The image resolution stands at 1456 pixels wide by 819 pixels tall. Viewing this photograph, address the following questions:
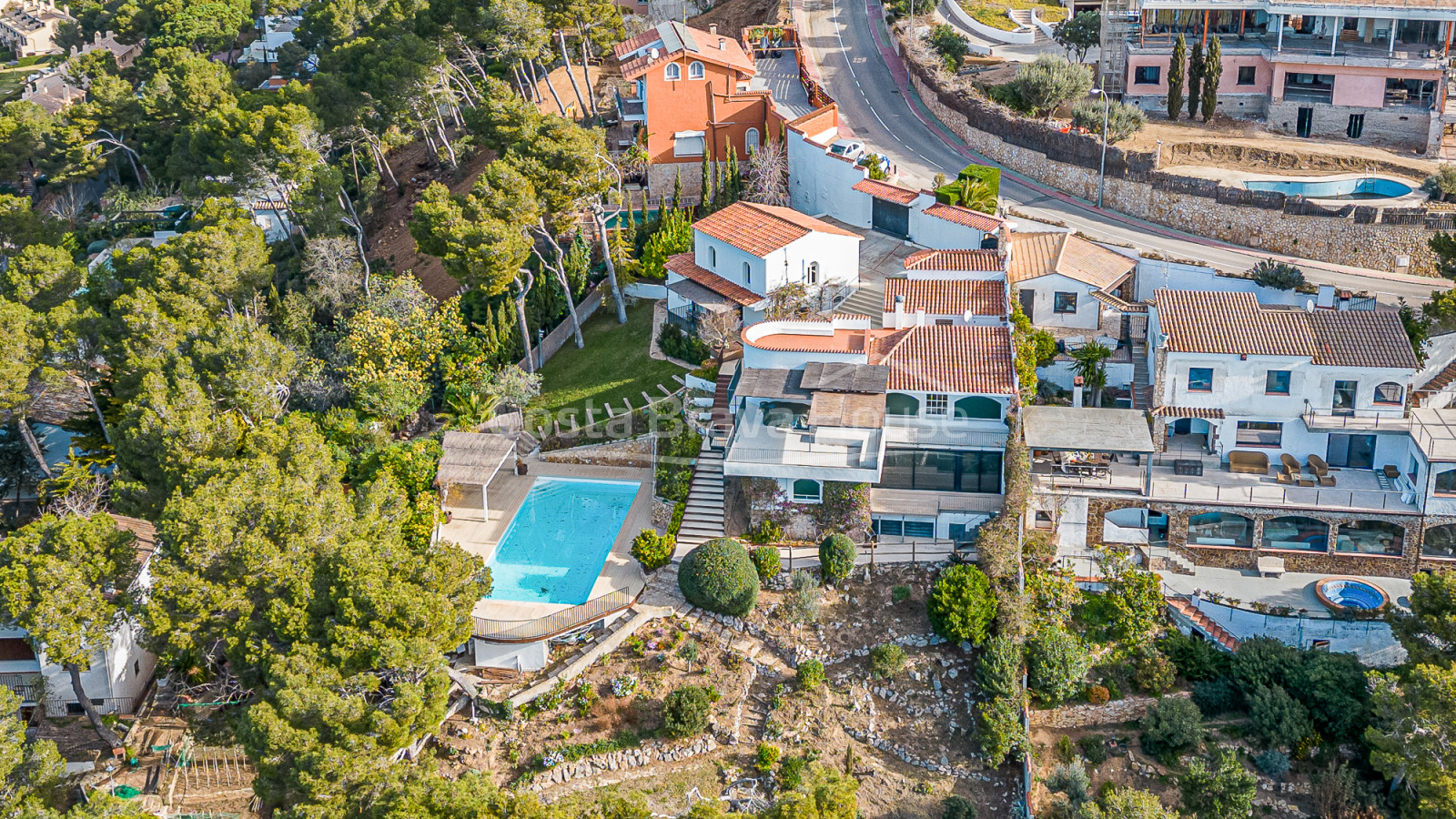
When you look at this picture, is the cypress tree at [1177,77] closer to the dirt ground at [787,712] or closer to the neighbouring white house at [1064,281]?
the neighbouring white house at [1064,281]

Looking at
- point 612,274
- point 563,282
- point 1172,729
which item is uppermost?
point 563,282

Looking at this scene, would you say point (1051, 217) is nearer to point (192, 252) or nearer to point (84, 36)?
point (192, 252)

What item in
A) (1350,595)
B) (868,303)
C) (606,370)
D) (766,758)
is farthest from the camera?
(606,370)

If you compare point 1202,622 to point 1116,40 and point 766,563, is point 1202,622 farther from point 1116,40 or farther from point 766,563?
point 1116,40

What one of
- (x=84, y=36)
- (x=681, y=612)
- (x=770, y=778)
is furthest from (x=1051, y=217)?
(x=84, y=36)

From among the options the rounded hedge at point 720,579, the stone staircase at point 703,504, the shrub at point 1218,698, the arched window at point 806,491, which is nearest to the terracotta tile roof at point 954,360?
the arched window at point 806,491

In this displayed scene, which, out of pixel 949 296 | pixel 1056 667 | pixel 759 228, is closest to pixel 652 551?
pixel 1056 667

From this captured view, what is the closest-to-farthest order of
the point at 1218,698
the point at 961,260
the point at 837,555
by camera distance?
the point at 1218,698, the point at 837,555, the point at 961,260

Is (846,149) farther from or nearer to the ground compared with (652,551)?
farther from the ground

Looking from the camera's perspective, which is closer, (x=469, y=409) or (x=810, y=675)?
(x=810, y=675)
